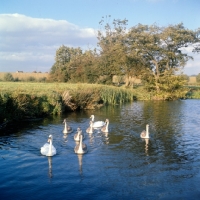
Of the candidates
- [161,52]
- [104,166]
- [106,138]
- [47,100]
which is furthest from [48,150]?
[161,52]

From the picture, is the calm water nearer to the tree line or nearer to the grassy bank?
the grassy bank

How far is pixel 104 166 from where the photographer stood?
12852 millimetres

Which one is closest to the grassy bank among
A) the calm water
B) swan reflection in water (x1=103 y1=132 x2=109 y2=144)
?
the calm water

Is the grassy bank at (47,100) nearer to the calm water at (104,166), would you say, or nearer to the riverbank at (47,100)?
the riverbank at (47,100)

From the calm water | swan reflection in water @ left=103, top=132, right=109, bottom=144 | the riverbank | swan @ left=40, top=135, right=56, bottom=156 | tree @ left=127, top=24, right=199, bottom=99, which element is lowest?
the calm water

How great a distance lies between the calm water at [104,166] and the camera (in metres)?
10.2

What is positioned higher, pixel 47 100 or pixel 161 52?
pixel 161 52

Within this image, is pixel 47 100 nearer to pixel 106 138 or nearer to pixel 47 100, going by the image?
pixel 47 100

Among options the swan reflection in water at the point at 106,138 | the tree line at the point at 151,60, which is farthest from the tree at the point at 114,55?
the swan reflection in water at the point at 106,138

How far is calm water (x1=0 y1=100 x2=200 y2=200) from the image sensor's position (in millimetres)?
10242

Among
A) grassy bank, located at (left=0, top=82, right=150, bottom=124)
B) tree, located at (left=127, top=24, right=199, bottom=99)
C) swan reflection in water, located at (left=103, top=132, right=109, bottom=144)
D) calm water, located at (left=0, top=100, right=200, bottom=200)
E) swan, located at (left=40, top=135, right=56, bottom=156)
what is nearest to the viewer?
calm water, located at (left=0, top=100, right=200, bottom=200)

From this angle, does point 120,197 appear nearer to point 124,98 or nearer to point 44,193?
point 44,193

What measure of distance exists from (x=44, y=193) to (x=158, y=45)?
44991 mm

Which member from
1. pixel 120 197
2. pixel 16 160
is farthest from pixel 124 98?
pixel 120 197
